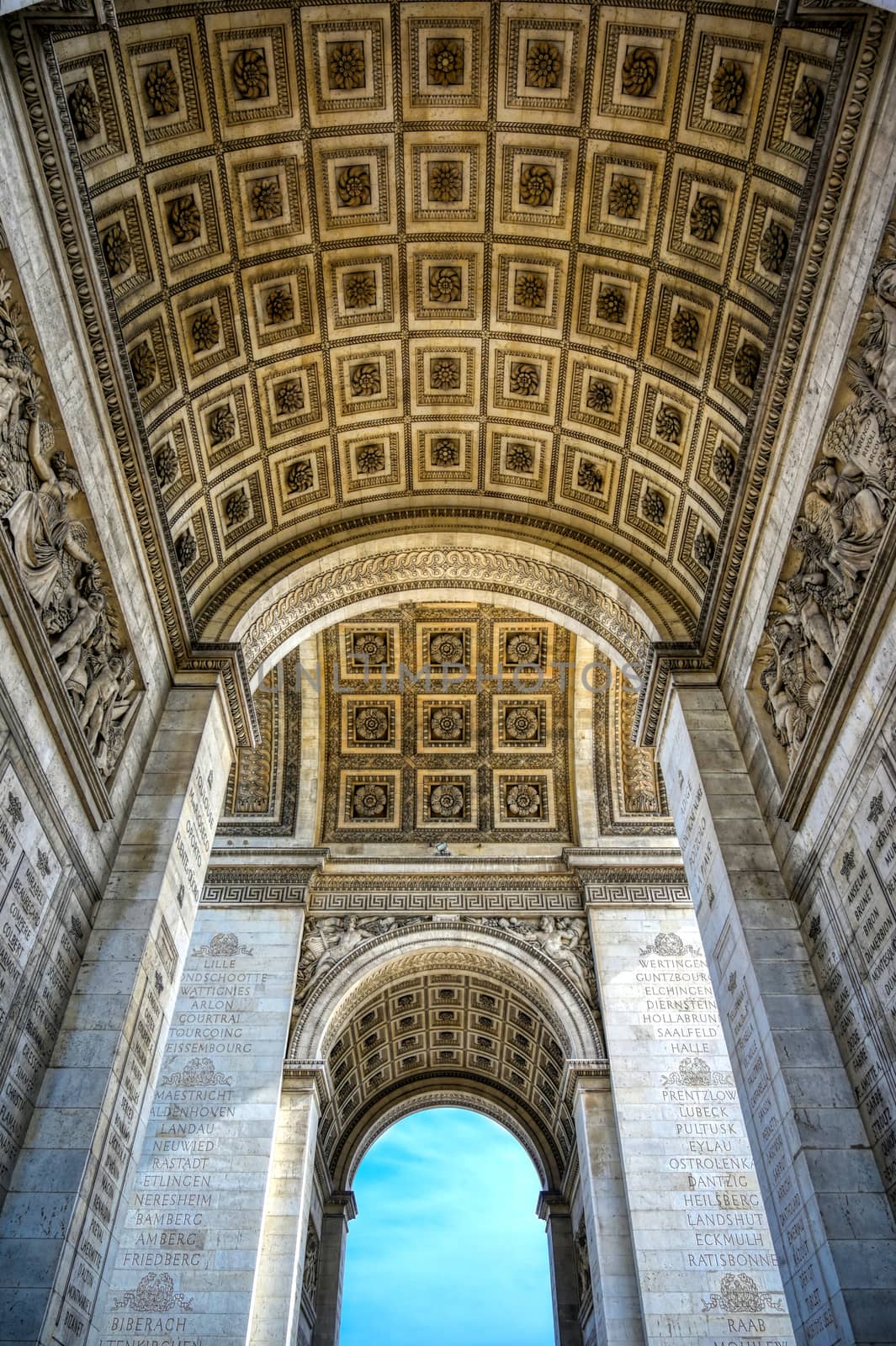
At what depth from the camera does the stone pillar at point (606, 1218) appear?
47.0 feet

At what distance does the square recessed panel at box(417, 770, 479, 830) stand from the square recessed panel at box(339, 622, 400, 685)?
8.03 ft

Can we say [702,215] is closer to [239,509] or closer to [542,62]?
[542,62]

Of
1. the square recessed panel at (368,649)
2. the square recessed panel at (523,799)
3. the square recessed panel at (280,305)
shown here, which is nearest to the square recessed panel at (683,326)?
the square recessed panel at (280,305)

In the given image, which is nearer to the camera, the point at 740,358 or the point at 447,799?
the point at 740,358

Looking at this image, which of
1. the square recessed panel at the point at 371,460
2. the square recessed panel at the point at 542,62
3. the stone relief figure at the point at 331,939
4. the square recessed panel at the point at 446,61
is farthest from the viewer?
the stone relief figure at the point at 331,939

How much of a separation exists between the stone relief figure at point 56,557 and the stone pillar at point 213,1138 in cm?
760

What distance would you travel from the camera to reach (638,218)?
11.7 m

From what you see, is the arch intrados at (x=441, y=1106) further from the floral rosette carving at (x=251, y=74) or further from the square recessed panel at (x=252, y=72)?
the floral rosette carving at (x=251, y=74)

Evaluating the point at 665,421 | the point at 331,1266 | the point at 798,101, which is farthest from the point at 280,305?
the point at 331,1266

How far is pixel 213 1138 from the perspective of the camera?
51.2ft

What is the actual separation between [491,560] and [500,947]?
26.4 ft

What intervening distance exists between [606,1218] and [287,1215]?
5.02 metres

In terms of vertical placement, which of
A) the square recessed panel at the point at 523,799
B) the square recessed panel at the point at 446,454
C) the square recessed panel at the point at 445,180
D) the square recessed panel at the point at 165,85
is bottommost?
the square recessed panel at the point at 165,85

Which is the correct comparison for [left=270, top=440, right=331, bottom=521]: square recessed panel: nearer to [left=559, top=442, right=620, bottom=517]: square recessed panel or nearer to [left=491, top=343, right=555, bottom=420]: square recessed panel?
[left=491, top=343, right=555, bottom=420]: square recessed panel
